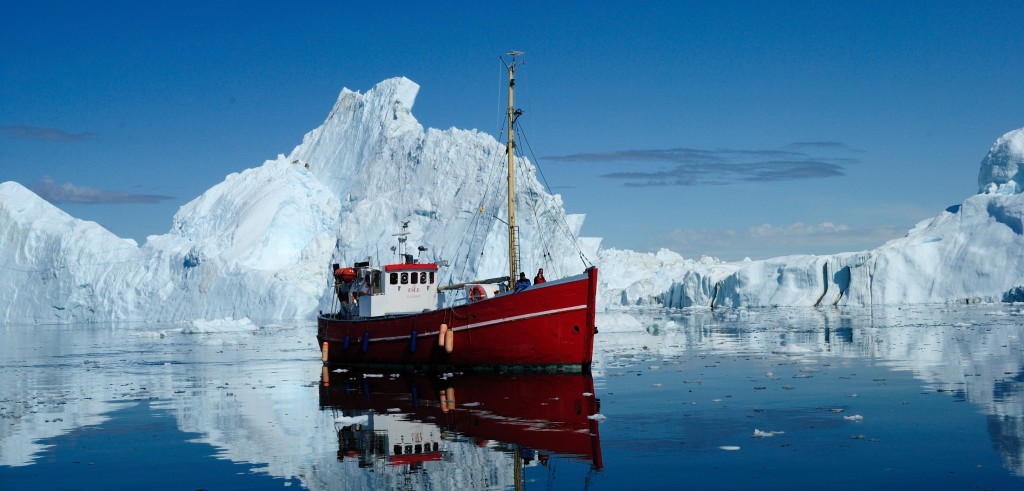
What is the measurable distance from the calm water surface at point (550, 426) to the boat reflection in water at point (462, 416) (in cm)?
5

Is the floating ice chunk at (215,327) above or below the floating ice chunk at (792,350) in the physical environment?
above

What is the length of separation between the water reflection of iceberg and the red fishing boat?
19.0 inches

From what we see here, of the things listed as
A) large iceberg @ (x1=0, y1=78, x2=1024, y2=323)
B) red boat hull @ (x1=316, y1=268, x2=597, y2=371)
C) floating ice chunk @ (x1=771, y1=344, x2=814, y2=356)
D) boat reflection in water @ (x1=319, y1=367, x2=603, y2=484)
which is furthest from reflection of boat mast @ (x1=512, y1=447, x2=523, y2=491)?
large iceberg @ (x1=0, y1=78, x2=1024, y2=323)

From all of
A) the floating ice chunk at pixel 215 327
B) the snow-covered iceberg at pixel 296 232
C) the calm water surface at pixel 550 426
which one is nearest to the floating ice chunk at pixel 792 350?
the calm water surface at pixel 550 426

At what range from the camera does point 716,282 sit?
82.1 m

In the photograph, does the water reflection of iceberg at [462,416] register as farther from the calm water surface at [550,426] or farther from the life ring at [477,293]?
the life ring at [477,293]

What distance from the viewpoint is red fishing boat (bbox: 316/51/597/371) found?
19.0m

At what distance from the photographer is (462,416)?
1371 cm

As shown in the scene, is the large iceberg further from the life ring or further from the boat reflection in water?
the boat reflection in water

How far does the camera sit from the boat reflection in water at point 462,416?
10734 mm

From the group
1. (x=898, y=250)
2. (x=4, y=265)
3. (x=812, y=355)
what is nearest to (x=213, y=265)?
(x=4, y=265)

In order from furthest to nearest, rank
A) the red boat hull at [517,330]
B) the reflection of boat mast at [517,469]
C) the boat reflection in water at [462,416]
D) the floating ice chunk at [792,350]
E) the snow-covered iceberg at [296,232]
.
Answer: the snow-covered iceberg at [296,232] → the floating ice chunk at [792,350] → the red boat hull at [517,330] → the boat reflection in water at [462,416] → the reflection of boat mast at [517,469]

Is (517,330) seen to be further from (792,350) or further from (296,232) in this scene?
(296,232)

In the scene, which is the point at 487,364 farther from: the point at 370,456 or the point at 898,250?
the point at 898,250
